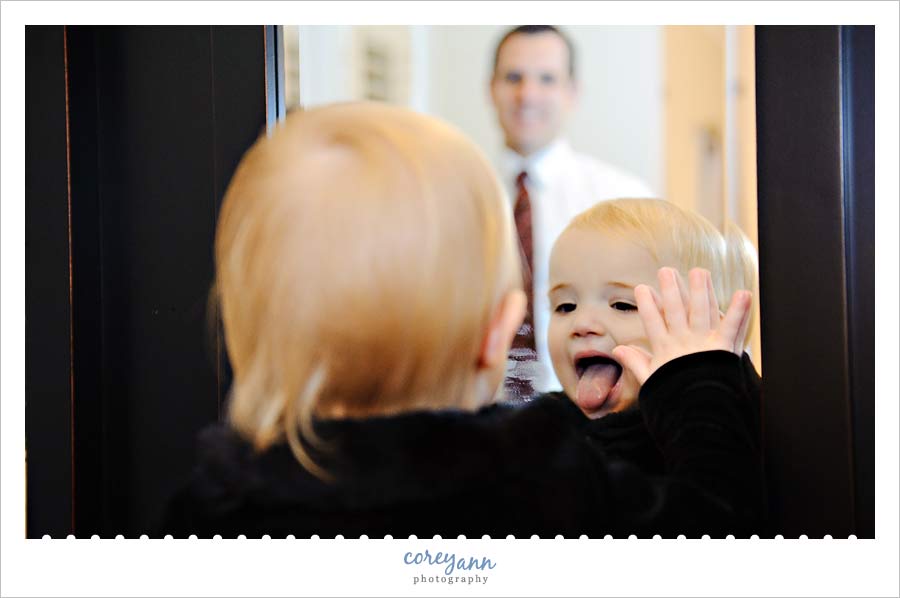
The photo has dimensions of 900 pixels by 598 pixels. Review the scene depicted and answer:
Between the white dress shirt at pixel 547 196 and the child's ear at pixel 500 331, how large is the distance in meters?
0.11

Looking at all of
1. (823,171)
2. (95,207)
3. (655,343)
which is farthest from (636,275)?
(95,207)

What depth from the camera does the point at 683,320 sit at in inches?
28.0

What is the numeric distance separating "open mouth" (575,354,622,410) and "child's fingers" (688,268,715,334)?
0.09 metres

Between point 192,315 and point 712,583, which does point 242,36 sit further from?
point 712,583

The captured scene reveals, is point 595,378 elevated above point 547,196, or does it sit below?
below

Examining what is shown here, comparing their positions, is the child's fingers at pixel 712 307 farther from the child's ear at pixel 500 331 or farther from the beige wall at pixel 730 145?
the child's ear at pixel 500 331

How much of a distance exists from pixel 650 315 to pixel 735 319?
0.22 feet

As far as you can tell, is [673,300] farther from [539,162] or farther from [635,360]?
[539,162]

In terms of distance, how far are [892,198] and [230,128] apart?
1.73 ft

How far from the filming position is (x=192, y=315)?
29.1 inches

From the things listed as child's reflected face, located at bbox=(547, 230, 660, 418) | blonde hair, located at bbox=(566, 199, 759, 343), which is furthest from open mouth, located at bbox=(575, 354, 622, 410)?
blonde hair, located at bbox=(566, 199, 759, 343)

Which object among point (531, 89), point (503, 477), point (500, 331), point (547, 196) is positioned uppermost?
point (531, 89)

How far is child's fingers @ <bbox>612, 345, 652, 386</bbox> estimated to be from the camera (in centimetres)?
73

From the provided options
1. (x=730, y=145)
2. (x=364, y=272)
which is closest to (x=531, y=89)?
(x=730, y=145)
